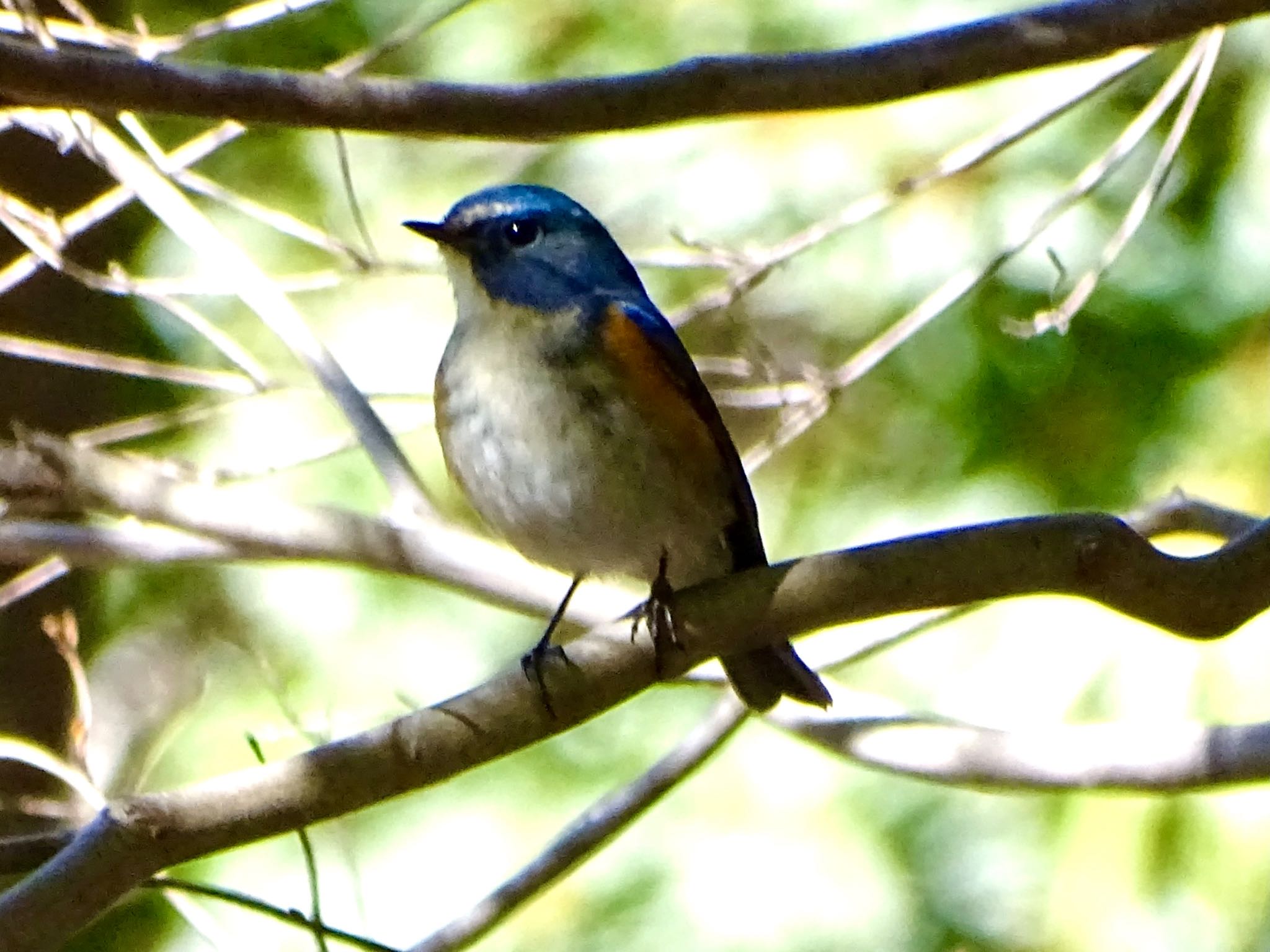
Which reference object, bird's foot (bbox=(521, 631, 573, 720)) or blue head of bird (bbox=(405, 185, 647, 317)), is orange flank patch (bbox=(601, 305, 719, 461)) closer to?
blue head of bird (bbox=(405, 185, 647, 317))

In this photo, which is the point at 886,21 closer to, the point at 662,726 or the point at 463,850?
the point at 662,726

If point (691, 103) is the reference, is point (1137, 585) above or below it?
below

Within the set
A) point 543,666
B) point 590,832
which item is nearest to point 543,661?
point 543,666

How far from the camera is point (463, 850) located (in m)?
4.16

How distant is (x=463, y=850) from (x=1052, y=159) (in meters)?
2.44

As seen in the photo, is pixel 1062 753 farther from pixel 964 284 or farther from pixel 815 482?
pixel 815 482

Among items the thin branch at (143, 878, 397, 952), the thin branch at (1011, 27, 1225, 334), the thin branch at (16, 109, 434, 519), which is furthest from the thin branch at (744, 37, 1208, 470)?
the thin branch at (143, 878, 397, 952)

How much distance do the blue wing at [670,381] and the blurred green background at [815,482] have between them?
0.62 m

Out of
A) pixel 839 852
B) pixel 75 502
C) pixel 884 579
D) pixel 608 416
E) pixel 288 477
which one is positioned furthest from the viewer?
pixel 288 477

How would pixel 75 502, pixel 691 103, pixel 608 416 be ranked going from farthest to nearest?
pixel 75 502
pixel 608 416
pixel 691 103

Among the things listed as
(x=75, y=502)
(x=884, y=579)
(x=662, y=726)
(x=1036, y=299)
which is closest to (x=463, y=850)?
(x=662, y=726)

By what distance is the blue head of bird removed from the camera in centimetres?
274

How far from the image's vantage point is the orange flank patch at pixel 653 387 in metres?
2.53

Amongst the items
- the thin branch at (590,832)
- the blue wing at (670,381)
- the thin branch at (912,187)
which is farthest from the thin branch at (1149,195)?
the thin branch at (590,832)
